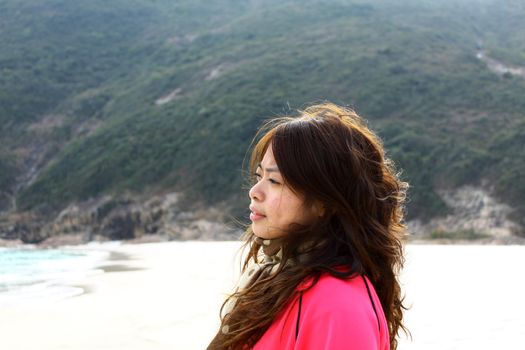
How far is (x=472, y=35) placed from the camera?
49.9 m

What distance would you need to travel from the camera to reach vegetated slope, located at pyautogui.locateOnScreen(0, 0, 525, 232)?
2802 centimetres

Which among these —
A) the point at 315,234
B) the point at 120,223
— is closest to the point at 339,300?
the point at 315,234

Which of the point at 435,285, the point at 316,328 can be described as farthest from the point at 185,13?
the point at 316,328

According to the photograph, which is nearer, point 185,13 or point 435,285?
point 435,285

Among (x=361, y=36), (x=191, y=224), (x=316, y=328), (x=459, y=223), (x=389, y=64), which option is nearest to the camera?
(x=316, y=328)

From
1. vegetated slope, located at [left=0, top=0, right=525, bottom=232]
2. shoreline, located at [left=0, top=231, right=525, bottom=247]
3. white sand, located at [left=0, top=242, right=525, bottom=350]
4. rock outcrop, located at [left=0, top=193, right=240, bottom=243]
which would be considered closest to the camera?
white sand, located at [left=0, top=242, right=525, bottom=350]

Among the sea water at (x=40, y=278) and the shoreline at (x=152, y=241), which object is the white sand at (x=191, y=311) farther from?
the shoreline at (x=152, y=241)

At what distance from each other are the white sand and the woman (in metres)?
4.12

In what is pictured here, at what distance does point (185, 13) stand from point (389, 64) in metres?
29.2

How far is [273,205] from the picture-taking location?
150cm

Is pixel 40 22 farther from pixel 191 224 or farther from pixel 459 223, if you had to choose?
pixel 459 223

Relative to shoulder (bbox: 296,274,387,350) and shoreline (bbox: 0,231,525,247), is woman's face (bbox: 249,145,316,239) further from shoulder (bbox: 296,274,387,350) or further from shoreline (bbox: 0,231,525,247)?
shoreline (bbox: 0,231,525,247)

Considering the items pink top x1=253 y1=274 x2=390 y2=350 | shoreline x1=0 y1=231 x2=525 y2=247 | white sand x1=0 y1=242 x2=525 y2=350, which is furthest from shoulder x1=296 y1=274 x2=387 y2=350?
shoreline x1=0 y1=231 x2=525 y2=247

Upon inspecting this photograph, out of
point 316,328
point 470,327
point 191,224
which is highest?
point 316,328
